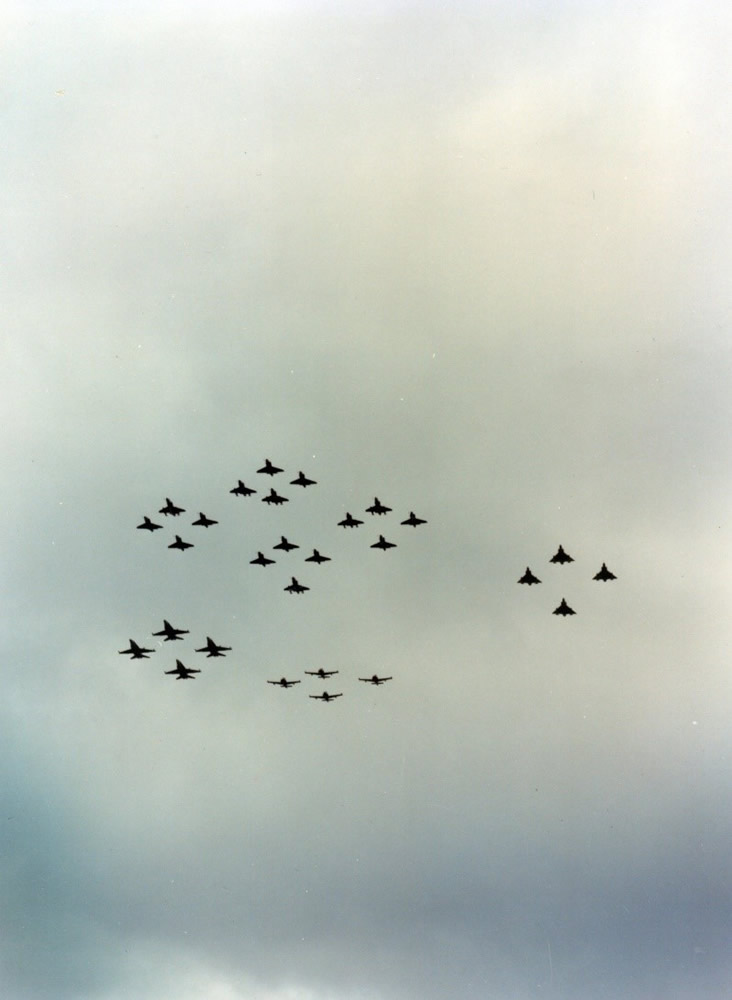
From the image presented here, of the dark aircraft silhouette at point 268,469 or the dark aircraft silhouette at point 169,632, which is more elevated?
the dark aircraft silhouette at point 268,469

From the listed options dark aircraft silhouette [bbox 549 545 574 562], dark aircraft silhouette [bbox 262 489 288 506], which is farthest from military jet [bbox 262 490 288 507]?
dark aircraft silhouette [bbox 549 545 574 562]

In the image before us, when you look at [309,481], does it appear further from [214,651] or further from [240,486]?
[214,651]

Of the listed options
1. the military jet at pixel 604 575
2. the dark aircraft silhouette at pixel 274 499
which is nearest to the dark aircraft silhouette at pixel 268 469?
the dark aircraft silhouette at pixel 274 499

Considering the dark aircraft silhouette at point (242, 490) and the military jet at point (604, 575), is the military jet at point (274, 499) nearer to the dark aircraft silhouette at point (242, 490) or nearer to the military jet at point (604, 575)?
the dark aircraft silhouette at point (242, 490)

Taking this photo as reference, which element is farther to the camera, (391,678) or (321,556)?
(391,678)

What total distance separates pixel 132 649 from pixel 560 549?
181 feet

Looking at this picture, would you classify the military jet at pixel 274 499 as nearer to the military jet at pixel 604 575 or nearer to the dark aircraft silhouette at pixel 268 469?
the dark aircraft silhouette at pixel 268 469

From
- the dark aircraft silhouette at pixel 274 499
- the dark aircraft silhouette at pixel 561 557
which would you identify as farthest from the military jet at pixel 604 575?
the dark aircraft silhouette at pixel 274 499

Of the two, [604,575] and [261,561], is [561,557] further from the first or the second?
[261,561]

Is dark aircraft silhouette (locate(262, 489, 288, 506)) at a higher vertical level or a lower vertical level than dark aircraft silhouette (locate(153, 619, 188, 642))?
higher

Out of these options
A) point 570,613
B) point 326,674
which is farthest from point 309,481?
point 570,613

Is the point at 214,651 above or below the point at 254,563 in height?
below

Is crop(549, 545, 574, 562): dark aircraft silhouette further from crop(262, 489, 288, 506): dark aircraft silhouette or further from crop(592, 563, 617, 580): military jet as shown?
crop(262, 489, 288, 506): dark aircraft silhouette

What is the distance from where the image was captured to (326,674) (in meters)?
144
